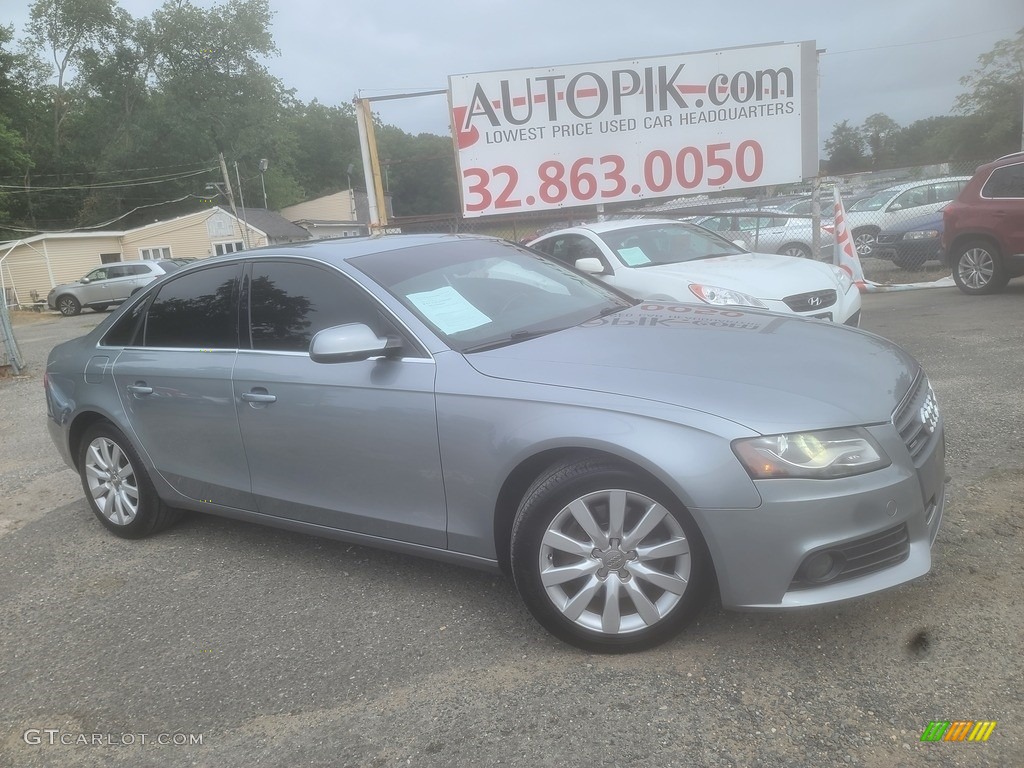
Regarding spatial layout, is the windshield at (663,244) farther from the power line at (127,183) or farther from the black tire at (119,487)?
the power line at (127,183)

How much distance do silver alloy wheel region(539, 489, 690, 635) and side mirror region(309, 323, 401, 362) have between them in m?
1.01

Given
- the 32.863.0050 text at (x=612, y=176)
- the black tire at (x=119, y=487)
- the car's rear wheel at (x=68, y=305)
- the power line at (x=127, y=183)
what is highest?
the power line at (x=127, y=183)

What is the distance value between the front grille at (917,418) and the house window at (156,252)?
42613 mm

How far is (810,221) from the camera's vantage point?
14047mm

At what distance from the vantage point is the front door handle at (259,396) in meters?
3.63

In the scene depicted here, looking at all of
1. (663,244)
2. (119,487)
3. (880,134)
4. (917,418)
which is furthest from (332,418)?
(880,134)

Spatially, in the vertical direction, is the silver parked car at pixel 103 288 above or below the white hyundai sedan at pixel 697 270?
below

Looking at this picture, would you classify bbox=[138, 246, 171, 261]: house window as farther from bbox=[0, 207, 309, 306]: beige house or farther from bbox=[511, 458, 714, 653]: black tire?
bbox=[511, 458, 714, 653]: black tire

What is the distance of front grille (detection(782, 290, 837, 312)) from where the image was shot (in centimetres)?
667

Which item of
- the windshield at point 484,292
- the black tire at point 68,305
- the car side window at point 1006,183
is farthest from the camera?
the black tire at point 68,305

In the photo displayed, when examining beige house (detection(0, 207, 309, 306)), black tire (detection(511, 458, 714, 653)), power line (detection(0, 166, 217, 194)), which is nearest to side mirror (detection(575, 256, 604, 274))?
black tire (detection(511, 458, 714, 653))

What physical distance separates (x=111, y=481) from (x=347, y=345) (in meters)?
2.25

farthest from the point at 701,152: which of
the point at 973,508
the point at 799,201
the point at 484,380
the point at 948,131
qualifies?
the point at 948,131

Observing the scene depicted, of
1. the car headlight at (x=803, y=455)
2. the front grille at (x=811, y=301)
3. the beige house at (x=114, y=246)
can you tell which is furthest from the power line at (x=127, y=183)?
the car headlight at (x=803, y=455)
